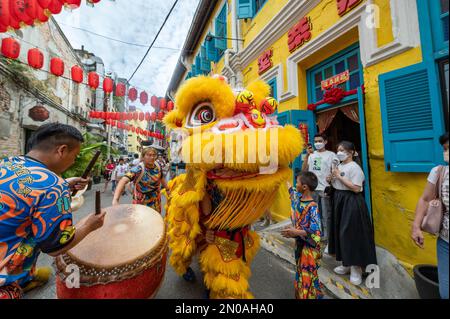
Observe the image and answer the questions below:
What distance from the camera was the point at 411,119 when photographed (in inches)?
91.7

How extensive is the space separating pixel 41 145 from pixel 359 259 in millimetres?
→ 3081

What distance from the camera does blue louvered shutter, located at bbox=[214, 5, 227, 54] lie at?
6629mm

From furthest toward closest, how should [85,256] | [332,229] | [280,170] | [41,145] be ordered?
[332,229]
[280,170]
[85,256]
[41,145]

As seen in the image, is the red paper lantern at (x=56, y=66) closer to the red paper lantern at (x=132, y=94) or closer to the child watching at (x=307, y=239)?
the red paper lantern at (x=132, y=94)

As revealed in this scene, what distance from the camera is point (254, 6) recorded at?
547cm

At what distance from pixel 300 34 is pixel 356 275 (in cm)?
404

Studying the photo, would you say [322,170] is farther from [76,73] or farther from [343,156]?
[76,73]

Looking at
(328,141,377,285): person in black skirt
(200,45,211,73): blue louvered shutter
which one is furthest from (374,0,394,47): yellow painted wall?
(200,45,211,73): blue louvered shutter

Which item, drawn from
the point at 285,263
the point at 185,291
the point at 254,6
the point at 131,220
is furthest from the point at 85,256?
the point at 254,6

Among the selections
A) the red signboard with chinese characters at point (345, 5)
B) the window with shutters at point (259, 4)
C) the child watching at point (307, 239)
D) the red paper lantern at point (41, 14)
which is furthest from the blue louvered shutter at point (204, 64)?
the child watching at point (307, 239)

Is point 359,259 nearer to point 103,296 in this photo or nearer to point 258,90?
point 258,90

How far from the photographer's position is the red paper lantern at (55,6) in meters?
A: 3.37

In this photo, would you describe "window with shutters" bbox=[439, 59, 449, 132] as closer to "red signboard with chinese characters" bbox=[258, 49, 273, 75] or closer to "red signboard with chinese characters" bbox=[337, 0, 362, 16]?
"red signboard with chinese characters" bbox=[337, 0, 362, 16]

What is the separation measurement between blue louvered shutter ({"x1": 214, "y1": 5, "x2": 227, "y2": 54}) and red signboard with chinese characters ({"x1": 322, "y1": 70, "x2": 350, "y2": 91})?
13.1ft
